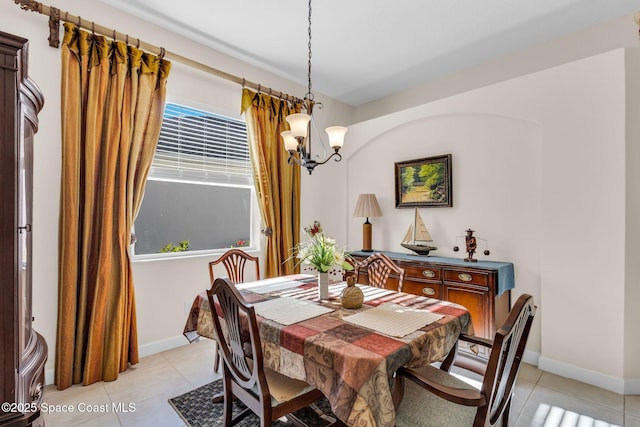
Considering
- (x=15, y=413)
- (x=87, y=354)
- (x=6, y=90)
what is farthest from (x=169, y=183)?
(x=15, y=413)

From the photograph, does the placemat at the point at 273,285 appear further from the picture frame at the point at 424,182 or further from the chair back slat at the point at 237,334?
the picture frame at the point at 424,182

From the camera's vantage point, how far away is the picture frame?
3.47 m

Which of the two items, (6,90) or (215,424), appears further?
(215,424)

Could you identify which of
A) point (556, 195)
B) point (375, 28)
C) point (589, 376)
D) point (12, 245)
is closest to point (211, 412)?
point (12, 245)

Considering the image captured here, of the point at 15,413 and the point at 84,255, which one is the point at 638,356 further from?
the point at 84,255

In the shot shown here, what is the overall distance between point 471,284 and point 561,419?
108cm

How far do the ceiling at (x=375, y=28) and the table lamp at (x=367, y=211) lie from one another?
59.1 inches

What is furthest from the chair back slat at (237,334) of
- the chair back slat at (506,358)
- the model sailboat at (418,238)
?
the model sailboat at (418,238)

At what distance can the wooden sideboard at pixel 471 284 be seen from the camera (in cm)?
274

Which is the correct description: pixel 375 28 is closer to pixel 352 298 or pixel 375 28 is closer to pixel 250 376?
pixel 352 298

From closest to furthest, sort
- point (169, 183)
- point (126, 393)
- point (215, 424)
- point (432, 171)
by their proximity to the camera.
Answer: point (215, 424), point (126, 393), point (169, 183), point (432, 171)

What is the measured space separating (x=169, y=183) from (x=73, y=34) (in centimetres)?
134

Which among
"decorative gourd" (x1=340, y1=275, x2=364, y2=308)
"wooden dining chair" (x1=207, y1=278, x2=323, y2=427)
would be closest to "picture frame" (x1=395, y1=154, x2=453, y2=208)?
"decorative gourd" (x1=340, y1=275, x2=364, y2=308)

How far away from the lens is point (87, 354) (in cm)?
241
